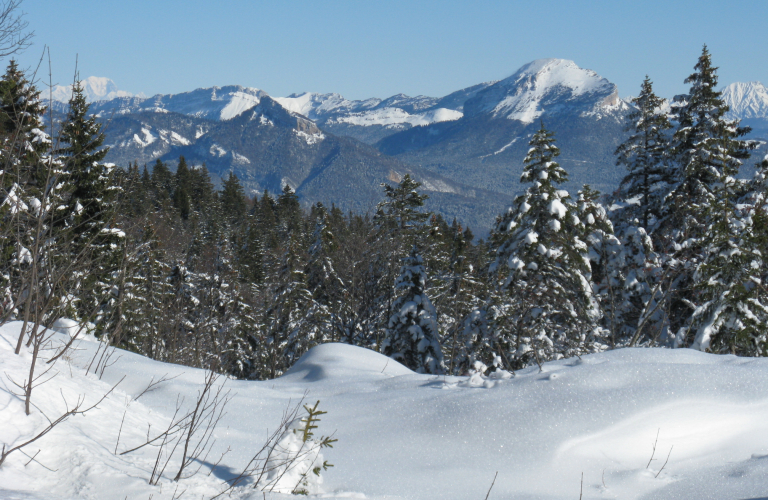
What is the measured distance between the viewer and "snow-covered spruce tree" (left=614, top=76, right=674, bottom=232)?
66.2ft

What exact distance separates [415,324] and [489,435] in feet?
41.9

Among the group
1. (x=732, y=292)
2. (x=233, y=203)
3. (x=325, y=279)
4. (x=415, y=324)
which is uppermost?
(x=233, y=203)

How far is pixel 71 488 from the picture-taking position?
9.32 feet

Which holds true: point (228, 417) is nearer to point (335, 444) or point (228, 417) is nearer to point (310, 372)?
point (335, 444)

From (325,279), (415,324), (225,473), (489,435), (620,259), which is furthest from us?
(325,279)

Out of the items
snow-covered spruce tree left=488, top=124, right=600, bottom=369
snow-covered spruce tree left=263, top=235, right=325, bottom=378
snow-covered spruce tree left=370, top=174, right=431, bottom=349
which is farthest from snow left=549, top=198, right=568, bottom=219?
snow-covered spruce tree left=263, top=235, right=325, bottom=378

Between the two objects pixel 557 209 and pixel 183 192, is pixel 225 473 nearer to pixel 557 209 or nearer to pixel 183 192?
pixel 557 209

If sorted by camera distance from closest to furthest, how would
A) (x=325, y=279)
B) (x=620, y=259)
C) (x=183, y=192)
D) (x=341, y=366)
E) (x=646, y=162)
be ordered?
1. (x=341, y=366)
2. (x=620, y=259)
3. (x=646, y=162)
4. (x=325, y=279)
5. (x=183, y=192)

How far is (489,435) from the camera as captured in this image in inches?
165

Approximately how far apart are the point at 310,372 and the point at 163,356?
14299 millimetres

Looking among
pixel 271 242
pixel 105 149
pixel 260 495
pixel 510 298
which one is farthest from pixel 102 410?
pixel 271 242

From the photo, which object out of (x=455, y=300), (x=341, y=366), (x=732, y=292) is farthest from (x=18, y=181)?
(x=455, y=300)

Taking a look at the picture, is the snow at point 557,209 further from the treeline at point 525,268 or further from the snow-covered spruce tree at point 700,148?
the snow-covered spruce tree at point 700,148

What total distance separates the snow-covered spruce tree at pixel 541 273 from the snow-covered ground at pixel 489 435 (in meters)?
10.0
